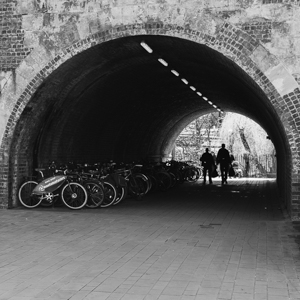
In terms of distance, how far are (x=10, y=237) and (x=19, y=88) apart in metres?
4.66

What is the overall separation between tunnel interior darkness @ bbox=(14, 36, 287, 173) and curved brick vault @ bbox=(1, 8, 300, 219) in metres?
0.03

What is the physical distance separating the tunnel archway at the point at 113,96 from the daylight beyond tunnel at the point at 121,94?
0.03 metres

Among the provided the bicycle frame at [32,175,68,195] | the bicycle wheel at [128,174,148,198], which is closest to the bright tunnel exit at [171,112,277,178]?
the bicycle wheel at [128,174,148,198]

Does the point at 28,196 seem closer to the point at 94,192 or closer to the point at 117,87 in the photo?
the point at 94,192

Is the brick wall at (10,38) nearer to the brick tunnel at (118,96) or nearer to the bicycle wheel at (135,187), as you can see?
the brick tunnel at (118,96)

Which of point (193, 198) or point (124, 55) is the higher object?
point (124, 55)

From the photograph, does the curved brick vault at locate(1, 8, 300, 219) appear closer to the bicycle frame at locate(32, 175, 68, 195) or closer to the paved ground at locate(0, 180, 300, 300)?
the bicycle frame at locate(32, 175, 68, 195)

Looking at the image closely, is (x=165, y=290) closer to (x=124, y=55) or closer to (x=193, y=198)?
(x=124, y=55)

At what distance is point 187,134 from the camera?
156 feet

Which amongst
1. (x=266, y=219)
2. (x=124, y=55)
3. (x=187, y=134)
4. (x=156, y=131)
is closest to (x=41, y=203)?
(x=124, y=55)

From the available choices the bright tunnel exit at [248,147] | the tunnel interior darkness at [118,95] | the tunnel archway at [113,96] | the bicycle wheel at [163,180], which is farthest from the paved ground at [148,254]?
the bright tunnel exit at [248,147]

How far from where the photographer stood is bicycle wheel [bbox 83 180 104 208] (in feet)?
44.2

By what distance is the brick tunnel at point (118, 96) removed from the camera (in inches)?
509

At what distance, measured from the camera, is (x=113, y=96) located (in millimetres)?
17453
